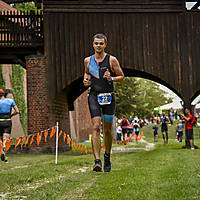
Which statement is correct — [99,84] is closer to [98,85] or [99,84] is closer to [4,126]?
[98,85]

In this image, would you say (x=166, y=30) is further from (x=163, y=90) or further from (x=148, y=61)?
(x=163, y=90)

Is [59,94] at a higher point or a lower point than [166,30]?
lower

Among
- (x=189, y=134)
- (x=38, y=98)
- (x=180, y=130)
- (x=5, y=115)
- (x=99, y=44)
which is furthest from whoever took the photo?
(x=180, y=130)

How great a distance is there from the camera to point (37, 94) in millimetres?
15812

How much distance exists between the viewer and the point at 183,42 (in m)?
16.2

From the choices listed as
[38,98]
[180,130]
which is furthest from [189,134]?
[180,130]

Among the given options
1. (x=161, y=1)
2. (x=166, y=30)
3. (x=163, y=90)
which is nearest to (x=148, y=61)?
(x=166, y=30)

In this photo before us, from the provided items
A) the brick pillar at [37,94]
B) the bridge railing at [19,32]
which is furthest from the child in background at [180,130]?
the bridge railing at [19,32]

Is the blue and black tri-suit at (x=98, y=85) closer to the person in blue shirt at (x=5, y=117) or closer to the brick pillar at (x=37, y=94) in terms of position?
the person in blue shirt at (x=5, y=117)

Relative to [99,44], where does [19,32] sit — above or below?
above

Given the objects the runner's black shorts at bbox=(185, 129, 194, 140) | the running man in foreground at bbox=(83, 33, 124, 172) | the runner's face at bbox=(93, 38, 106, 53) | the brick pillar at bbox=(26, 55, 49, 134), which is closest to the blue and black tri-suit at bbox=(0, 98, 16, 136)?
the running man in foreground at bbox=(83, 33, 124, 172)

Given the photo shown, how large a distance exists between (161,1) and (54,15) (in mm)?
4886

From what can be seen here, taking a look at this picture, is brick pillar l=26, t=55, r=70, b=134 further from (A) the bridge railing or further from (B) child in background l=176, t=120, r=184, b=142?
(B) child in background l=176, t=120, r=184, b=142

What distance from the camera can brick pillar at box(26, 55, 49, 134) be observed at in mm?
15636
